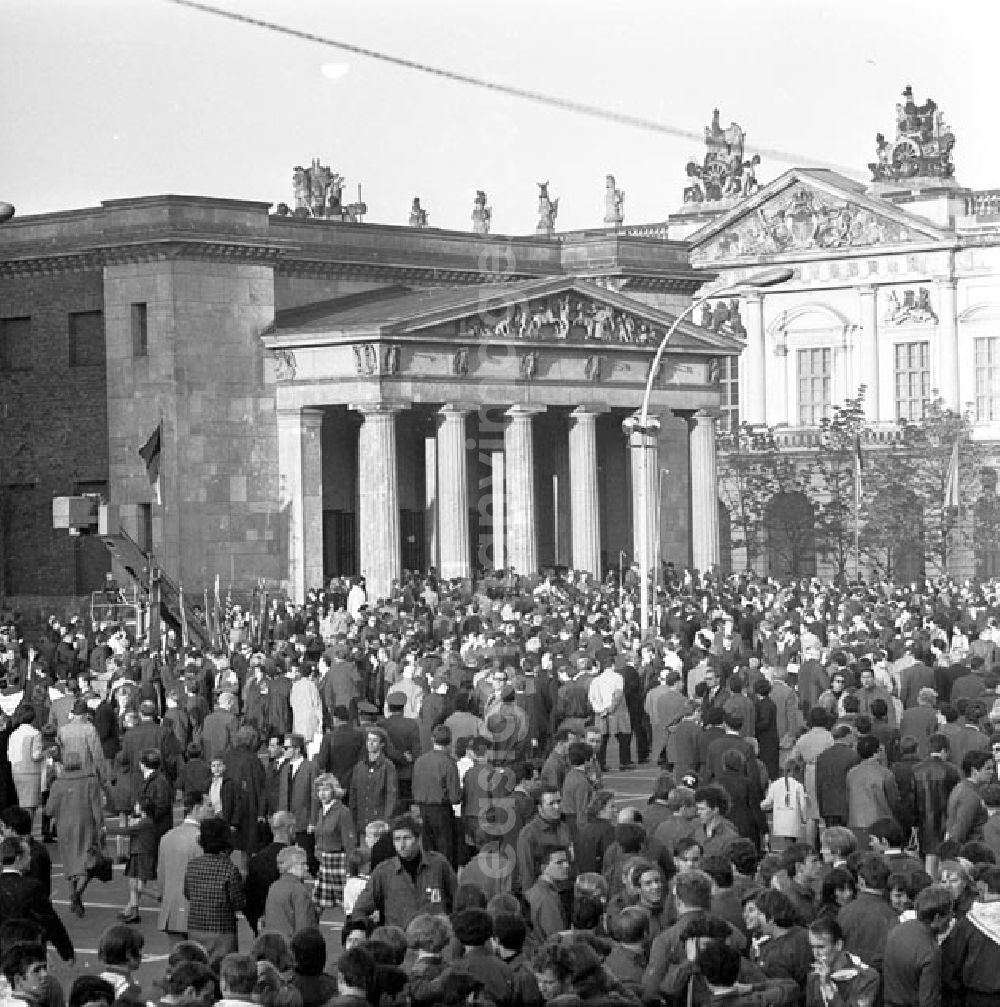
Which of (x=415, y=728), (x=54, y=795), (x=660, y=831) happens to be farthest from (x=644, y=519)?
(x=660, y=831)

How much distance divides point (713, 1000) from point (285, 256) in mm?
58382

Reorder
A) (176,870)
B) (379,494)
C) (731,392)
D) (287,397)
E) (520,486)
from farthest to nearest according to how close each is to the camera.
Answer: (731,392) < (520,486) < (287,397) < (379,494) < (176,870)

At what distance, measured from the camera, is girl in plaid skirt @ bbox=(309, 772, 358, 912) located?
22203mm

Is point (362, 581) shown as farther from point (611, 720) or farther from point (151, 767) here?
point (151, 767)

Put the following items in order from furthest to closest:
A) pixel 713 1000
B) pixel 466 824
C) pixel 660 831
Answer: pixel 466 824, pixel 660 831, pixel 713 1000

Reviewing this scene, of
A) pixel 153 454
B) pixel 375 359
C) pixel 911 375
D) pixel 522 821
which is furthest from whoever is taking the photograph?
pixel 911 375

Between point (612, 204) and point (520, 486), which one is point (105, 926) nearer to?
point (520, 486)

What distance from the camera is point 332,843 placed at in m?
22.2

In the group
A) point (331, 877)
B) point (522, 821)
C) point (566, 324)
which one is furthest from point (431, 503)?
point (522, 821)

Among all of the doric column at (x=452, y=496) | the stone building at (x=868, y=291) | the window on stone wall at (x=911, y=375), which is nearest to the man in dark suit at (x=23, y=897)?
the doric column at (x=452, y=496)

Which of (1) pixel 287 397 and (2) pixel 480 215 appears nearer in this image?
(1) pixel 287 397

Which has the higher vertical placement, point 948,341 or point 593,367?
point 948,341

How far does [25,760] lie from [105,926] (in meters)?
4.31

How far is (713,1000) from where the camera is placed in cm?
1430
